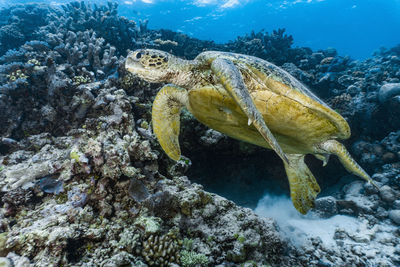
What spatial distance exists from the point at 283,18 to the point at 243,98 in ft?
175

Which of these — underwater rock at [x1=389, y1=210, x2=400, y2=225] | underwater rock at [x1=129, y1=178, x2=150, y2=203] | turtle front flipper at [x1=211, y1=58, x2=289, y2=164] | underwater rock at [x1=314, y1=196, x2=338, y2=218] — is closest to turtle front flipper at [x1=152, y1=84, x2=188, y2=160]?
underwater rock at [x1=129, y1=178, x2=150, y2=203]

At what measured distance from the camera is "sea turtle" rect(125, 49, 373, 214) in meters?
2.15

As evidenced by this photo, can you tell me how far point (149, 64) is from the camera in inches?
98.7

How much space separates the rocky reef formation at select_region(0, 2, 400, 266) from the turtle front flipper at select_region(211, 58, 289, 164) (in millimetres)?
1385

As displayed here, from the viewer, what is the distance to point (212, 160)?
16.0 ft

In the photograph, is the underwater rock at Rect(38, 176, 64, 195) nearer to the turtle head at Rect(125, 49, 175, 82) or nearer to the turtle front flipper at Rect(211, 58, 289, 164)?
the turtle head at Rect(125, 49, 175, 82)

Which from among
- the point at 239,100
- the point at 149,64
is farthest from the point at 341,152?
the point at 149,64

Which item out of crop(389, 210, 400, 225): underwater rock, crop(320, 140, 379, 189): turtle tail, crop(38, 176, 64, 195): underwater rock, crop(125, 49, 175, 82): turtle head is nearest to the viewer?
crop(38, 176, 64, 195): underwater rock

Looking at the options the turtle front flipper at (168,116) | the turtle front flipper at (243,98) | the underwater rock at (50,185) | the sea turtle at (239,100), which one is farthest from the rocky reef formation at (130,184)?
the turtle front flipper at (243,98)

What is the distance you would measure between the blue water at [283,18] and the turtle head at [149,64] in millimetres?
32079

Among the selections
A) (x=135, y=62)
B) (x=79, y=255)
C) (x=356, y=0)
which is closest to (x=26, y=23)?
(x=135, y=62)

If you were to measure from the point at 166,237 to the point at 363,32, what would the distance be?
91.8 metres

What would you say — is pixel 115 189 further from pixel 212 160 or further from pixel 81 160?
pixel 212 160

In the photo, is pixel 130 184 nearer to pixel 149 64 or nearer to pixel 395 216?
pixel 149 64
